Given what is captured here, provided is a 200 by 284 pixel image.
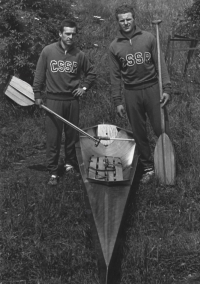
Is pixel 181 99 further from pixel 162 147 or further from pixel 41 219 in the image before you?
pixel 41 219

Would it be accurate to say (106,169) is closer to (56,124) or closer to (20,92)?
(56,124)

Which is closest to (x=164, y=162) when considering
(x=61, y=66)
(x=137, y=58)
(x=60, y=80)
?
(x=137, y=58)

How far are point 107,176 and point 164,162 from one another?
84cm

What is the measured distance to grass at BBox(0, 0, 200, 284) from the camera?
5.04 metres

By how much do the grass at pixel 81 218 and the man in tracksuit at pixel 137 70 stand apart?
790mm

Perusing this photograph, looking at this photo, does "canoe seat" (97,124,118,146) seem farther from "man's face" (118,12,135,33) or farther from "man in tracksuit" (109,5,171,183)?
"man's face" (118,12,135,33)

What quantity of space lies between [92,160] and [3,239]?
1888 millimetres

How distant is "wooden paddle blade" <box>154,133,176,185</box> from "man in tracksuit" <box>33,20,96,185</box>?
118 cm

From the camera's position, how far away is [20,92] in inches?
312

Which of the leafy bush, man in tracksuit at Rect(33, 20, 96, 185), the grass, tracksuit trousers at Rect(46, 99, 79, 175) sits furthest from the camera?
the leafy bush

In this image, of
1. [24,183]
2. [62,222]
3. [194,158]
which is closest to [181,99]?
[194,158]

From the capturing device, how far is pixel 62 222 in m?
6.01

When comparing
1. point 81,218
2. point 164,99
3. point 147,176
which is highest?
point 164,99

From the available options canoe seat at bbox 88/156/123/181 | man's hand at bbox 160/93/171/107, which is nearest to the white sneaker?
canoe seat at bbox 88/156/123/181
